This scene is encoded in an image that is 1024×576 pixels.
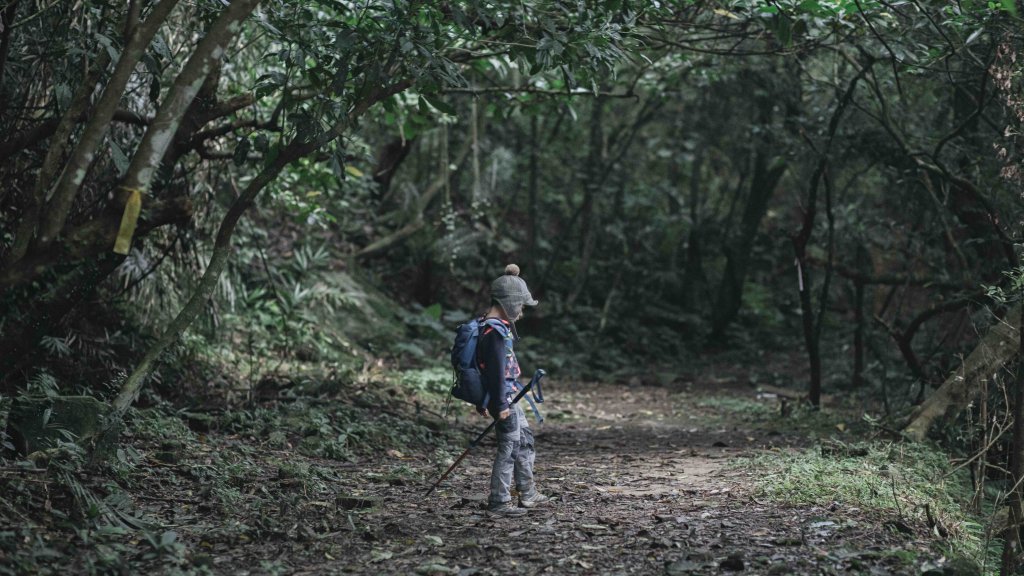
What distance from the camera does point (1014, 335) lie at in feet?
25.4

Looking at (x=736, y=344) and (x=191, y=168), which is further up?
(x=191, y=168)

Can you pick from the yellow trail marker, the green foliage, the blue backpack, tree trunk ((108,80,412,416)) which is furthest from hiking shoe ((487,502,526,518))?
the yellow trail marker

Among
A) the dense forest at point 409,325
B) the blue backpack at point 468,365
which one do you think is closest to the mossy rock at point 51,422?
the dense forest at point 409,325

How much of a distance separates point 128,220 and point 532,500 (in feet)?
10.2

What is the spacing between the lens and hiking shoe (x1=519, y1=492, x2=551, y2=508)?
5.82 metres

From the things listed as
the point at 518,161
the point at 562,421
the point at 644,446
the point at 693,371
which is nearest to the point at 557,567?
the point at 644,446

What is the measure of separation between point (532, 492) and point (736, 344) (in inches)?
500

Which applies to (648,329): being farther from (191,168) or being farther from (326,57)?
(326,57)

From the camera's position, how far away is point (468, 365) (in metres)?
5.39

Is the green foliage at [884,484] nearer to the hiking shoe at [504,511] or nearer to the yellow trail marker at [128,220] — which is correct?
the hiking shoe at [504,511]

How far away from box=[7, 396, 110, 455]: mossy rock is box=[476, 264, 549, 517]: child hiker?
7.71 feet

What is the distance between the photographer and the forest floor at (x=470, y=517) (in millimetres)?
4340

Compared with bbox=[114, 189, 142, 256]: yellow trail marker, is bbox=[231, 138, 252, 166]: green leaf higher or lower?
higher

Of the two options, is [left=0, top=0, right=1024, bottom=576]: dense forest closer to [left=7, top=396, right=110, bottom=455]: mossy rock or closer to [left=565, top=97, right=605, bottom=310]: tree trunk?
[left=7, top=396, right=110, bottom=455]: mossy rock
